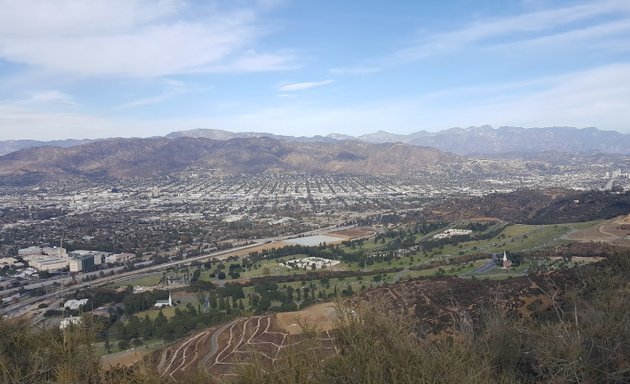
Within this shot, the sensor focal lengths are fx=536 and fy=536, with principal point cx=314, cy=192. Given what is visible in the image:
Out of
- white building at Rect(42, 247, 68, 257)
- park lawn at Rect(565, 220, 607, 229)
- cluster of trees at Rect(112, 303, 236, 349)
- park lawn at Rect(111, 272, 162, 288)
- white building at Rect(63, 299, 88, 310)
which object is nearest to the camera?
cluster of trees at Rect(112, 303, 236, 349)

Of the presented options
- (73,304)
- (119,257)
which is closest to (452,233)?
(119,257)

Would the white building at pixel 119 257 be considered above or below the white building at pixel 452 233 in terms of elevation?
below

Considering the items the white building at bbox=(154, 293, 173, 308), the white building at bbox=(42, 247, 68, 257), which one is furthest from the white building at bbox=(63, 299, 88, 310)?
the white building at bbox=(42, 247, 68, 257)

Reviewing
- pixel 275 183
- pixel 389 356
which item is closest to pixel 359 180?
pixel 275 183

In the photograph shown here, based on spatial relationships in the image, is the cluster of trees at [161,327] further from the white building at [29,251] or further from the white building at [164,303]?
the white building at [29,251]

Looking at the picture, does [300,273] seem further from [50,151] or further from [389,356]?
[50,151]

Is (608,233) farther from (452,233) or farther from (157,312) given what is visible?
(157,312)

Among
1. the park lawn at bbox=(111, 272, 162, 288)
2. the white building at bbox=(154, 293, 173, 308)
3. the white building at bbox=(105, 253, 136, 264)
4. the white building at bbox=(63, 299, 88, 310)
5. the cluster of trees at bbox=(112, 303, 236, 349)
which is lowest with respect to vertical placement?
the white building at bbox=(105, 253, 136, 264)

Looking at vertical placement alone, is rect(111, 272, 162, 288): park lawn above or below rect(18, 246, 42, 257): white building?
below

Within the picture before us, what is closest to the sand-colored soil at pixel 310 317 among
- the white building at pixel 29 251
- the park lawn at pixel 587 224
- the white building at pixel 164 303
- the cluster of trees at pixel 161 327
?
the cluster of trees at pixel 161 327

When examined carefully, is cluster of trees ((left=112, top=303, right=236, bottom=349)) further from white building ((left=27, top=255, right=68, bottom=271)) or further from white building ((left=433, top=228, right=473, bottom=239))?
white building ((left=433, top=228, right=473, bottom=239))

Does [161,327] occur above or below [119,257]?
above
